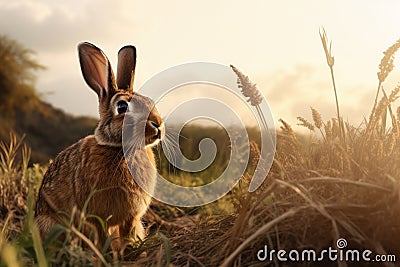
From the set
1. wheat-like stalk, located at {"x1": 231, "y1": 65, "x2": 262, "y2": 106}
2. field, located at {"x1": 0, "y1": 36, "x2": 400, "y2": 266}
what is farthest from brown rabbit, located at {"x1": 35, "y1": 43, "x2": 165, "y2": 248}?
wheat-like stalk, located at {"x1": 231, "y1": 65, "x2": 262, "y2": 106}

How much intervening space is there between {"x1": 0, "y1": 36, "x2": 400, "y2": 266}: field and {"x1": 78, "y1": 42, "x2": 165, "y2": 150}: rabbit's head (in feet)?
2.86

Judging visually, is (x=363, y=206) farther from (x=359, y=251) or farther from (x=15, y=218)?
(x=15, y=218)

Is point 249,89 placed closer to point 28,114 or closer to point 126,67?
point 126,67

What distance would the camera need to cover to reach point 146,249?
4.35m

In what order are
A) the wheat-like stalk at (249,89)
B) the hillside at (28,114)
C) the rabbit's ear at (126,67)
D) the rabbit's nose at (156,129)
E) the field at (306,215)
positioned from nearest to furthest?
the field at (306,215) → the wheat-like stalk at (249,89) → the rabbit's nose at (156,129) → the rabbit's ear at (126,67) → the hillside at (28,114)

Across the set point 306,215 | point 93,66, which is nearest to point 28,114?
point 93,66

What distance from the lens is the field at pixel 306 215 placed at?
9.71ft

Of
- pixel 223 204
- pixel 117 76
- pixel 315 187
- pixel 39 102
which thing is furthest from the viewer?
pixel 39 102

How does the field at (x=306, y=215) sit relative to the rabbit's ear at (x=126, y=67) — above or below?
below

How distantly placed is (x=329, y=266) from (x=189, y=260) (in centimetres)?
85

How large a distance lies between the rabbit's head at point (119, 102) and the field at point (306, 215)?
87 cm

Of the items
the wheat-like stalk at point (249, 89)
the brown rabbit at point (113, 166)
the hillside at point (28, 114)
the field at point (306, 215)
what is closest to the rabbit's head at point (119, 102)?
the brown rabbit at point (113, 166)

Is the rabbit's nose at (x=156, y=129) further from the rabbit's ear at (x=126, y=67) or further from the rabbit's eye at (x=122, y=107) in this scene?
the rabbit's ear at (x=126, y=67)

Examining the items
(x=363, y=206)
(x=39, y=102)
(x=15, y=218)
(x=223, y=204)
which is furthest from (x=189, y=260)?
(x=39, y=102)
